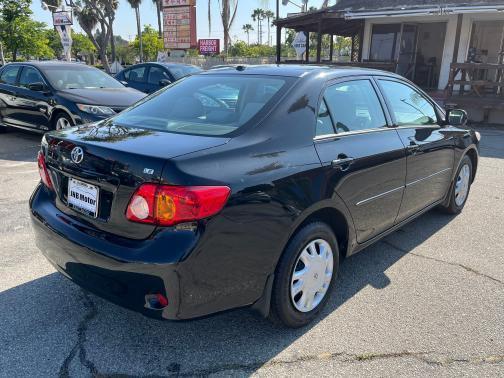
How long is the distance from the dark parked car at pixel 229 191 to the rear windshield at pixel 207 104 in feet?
0.04

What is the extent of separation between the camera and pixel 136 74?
11977 millimetres

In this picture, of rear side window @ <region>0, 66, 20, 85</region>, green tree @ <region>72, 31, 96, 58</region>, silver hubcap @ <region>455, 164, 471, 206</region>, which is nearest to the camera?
silver hubcap @ <region>455, 164, 471, 206</region>

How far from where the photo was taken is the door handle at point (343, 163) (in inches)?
114

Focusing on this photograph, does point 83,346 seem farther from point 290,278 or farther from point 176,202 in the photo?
point 290,278

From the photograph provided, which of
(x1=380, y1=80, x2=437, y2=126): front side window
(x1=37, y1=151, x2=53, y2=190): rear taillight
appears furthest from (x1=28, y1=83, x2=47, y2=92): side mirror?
(x1=380, y1=80, x2=437, y2=126): front side window

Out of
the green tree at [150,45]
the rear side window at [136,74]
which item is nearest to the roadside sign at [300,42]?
the rear side window at [136,74]

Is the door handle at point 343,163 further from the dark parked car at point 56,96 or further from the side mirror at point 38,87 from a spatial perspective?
the side mirror at point 38,87

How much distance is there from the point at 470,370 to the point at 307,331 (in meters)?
0.95

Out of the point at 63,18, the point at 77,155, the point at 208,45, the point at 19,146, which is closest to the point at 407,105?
the point at 77,155

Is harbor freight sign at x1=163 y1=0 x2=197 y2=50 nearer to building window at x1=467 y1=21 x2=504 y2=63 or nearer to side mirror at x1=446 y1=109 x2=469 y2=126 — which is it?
building window at x1=467 y1=21 x2=504 y2=63

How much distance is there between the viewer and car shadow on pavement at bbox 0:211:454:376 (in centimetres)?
252

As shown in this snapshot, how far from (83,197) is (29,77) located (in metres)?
7.39

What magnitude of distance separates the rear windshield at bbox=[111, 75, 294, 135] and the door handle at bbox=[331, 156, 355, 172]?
551mm

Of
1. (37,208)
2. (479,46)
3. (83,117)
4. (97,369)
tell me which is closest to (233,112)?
(37,208)
